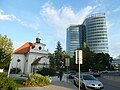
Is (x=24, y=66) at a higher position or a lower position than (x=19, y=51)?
lower

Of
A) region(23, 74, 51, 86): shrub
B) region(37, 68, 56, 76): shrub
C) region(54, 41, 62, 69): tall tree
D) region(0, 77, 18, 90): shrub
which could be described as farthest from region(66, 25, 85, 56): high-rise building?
region(0, 77, 18, 90): shrub

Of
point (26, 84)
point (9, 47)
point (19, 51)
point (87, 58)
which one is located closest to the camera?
point (26, 84)

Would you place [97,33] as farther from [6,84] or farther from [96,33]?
[6,84]

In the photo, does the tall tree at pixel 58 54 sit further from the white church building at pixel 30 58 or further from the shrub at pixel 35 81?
the shrub at pixel 35 81

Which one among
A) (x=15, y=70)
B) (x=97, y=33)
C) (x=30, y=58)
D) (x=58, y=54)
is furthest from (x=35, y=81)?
(x=97, y=33)

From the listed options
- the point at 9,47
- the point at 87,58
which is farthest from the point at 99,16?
the point at 9,47

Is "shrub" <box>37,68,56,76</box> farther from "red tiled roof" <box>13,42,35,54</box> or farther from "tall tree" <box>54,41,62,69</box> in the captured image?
"tall tree" <box>54,41,62,69</box>

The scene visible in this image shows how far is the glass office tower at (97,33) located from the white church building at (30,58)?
9055cm

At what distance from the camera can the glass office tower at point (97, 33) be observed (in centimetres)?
14150

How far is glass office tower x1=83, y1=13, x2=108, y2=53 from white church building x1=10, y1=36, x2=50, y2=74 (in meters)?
90.5

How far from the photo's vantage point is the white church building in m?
52.9

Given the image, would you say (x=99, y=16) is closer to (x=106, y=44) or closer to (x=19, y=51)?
(x=106, y=44)

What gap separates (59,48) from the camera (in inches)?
3981

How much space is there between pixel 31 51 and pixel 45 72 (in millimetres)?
14933
